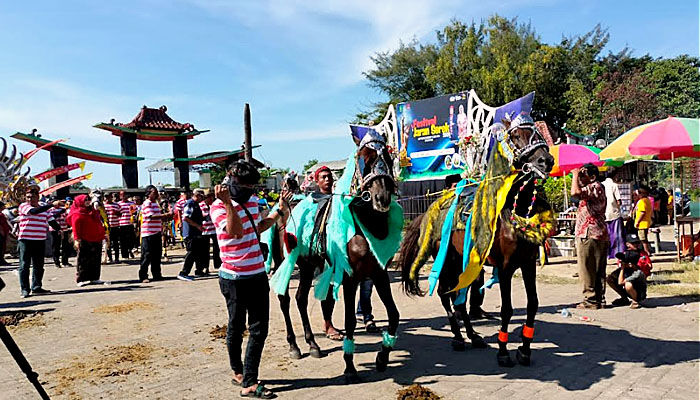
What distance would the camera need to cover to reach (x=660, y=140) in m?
8.93

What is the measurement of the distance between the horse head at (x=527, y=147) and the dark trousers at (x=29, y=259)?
8.54m

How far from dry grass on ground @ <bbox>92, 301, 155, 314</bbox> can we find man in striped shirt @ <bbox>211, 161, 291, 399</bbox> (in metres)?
4.27

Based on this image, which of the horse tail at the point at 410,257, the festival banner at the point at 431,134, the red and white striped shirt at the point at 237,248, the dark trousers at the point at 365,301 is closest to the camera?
the red and white striped shirt at the point at 237,248

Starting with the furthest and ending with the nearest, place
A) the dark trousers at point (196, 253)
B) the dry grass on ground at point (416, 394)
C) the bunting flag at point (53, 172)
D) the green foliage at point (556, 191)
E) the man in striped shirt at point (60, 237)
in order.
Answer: the bunting flag at point (53, 172), the green foliage at point (556, 191), the man in striped shirt at point (60, 237), the dark trousers at point (196, 253), the dry grass on ground at point (416, 394)

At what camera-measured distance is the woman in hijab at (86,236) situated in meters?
9.41

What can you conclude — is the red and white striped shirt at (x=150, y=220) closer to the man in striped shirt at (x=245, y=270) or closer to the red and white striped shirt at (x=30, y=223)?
the red and white striped shirt at (x=30, y=223)

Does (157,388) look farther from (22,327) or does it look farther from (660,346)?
(660,346)

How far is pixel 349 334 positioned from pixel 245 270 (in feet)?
3.73

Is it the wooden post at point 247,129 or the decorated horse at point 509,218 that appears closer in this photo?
the decorated horse at point 509,218

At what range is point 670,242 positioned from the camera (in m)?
12.9

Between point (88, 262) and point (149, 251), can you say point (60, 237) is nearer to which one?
point (88, 262)

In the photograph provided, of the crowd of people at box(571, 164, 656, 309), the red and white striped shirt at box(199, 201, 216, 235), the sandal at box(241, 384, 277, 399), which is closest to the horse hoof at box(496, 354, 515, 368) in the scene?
the sandal at box(241, 384, 277, 399)

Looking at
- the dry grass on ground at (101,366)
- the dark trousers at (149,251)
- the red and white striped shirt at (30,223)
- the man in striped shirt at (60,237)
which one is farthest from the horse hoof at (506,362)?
the man in striped shirt at (60,237)

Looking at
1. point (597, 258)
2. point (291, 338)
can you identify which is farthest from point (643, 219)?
point (291, 338)
